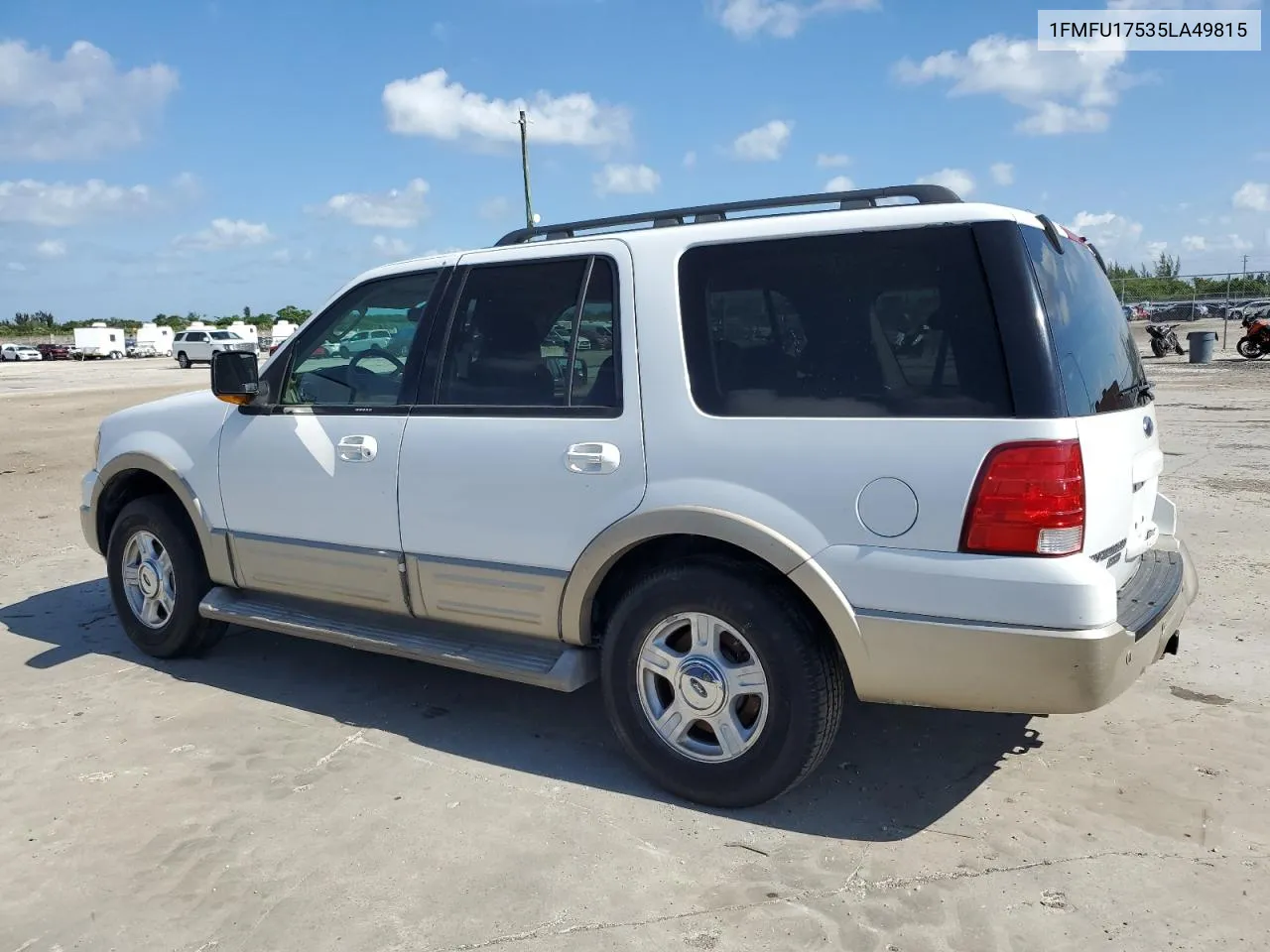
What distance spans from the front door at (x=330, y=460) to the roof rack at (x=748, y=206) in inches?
23.3

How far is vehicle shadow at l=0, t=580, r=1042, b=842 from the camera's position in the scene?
353cm

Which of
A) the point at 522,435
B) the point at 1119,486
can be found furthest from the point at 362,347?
the point at 1119,486

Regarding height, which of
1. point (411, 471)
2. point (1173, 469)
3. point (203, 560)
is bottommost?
point (1173, 469)

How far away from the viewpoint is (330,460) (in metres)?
4.30

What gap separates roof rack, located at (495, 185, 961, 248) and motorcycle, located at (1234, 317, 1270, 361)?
2583 cm

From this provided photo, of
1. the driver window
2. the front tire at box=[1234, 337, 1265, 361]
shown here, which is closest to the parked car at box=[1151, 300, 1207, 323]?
the front tire at box=[1234, 337, 1265, 361]

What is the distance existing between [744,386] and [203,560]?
308 cm

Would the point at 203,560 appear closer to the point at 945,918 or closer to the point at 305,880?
the point at 305,880

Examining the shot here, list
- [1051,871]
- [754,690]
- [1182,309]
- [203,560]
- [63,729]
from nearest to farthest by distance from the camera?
[1051,871]
[754,690]
[63,729]
[203,560]
[1182,309]

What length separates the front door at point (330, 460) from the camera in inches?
164

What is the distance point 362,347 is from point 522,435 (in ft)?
3.76

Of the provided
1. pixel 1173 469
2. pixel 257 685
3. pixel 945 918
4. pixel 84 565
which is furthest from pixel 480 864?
pixel 1173 469

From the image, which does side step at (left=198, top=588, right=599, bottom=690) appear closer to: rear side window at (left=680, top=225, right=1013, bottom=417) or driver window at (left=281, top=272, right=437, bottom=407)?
driver window at (left=281, top=272, right=437, bottom=407)

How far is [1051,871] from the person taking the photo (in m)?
3.06
